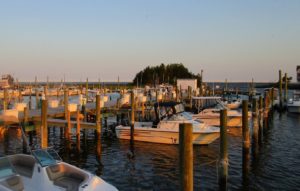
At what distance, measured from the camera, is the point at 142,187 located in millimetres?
14258

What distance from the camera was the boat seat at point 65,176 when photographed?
10007mm

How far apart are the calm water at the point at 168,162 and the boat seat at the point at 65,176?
4.16 m

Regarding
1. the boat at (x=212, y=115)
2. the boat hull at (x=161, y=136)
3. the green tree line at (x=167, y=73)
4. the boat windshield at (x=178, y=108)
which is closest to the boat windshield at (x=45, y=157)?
the boat hull at (x=161, y=136)

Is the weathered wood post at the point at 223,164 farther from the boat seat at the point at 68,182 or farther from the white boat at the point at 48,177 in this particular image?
the boat seat at the point at 68,182

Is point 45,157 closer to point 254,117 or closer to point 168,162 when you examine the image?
point 168,162

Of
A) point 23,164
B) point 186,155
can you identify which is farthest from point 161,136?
point 186,155

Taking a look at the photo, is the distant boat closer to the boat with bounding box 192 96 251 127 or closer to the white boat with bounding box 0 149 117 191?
the boat with bounding box 192 96 251 127

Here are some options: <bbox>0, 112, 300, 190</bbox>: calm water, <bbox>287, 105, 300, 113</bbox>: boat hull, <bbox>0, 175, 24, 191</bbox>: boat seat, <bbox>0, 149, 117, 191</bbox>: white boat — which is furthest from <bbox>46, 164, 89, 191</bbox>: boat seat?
<bbox>287, 105, 300, 113</bbox>: boat hull

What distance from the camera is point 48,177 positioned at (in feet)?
33.4

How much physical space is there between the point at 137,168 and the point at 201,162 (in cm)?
372

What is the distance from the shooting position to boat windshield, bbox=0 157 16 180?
10492mm

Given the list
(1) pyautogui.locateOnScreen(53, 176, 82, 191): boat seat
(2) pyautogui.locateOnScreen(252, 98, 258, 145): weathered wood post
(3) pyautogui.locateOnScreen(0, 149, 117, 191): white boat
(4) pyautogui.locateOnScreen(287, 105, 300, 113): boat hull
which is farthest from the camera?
(4) pyautogui.locateOnScreen(287, 105, 300, 113): boat hull

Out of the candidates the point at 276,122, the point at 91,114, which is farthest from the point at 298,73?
the point at 91,114

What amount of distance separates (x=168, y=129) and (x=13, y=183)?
13061mm
